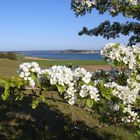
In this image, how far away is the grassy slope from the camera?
13.1 metres

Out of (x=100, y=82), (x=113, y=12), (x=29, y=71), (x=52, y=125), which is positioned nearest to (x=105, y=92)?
(x=100, y=82)

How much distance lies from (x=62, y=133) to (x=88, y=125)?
1540 millimetres

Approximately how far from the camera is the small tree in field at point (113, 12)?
10.2 m

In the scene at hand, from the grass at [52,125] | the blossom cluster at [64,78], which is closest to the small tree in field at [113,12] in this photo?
the grass at [52,125]

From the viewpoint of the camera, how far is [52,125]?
14.4 m

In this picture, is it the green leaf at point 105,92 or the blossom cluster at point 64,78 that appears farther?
the green leaf at point 105,92

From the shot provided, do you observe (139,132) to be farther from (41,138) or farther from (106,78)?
(41,138)

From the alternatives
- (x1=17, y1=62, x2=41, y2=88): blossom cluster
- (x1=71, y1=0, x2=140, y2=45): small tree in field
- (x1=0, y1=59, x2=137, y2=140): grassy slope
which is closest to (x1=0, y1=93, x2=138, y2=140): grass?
(x1=0, y1=59, x2=137, y2=140): grassy slope

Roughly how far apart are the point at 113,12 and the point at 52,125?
5.36 meters

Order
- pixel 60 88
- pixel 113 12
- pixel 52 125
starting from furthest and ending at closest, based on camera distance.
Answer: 1. pixel 52 125
2. pixel 113 12
3. pixel 60 88

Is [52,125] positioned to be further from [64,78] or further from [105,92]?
[64,78]

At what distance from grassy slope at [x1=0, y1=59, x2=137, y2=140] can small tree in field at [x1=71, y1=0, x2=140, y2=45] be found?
10.4 feet

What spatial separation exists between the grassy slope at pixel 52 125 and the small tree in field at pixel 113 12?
318cm

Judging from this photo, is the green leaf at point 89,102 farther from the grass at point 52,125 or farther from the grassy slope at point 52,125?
the grassy slope at point 52,125
